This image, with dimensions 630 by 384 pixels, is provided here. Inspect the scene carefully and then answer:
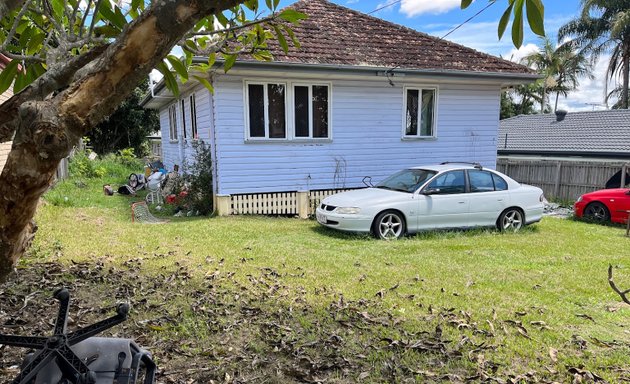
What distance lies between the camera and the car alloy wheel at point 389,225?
8445 mm

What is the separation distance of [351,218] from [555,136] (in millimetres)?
16788

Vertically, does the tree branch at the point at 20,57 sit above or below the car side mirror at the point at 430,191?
above

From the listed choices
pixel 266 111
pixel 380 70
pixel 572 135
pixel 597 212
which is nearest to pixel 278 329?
pixel 266 111

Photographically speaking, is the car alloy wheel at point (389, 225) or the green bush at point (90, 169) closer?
the car alloy wheel at point (389, 225)

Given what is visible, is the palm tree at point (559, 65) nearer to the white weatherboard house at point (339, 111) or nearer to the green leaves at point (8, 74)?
the white weatherboard house at point (339, 111)

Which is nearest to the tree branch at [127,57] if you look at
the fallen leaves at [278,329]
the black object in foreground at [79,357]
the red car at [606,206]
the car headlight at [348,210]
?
the black object in foreground at [79,357]

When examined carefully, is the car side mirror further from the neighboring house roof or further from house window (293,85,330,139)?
the neighboring house roof

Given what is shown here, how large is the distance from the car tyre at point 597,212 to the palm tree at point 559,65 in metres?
25.1

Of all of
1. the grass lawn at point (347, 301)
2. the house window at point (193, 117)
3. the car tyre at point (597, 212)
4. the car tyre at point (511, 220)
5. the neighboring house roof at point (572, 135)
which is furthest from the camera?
the neighboring house roof at point (572, 135)

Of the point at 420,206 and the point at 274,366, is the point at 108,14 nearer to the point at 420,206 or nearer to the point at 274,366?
the point at 274,366

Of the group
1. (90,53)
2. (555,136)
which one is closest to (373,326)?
(90,53)

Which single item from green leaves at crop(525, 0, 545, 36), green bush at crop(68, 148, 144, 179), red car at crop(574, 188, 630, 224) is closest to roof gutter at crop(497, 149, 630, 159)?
red car at crop(574, 188, 630, 224)

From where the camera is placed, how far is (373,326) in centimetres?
407

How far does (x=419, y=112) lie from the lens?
1220cm
